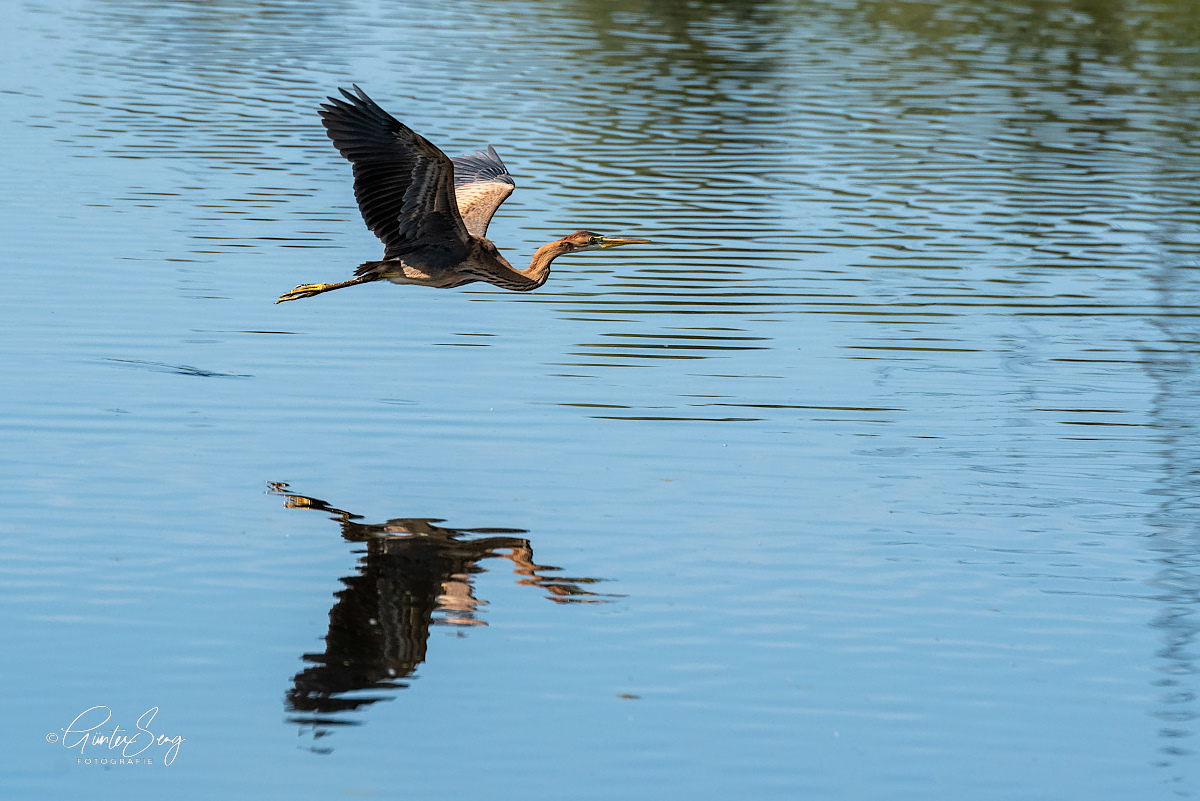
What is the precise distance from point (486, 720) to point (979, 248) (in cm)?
1287

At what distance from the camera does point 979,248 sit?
1936 centimetres

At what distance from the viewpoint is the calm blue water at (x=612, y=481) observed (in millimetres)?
7656

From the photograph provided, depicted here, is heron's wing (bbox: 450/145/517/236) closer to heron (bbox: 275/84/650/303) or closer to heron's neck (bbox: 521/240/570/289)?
heron (bbox: 275/84/650/303)

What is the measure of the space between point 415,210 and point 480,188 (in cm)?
189

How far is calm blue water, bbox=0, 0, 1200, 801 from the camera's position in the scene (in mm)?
7656

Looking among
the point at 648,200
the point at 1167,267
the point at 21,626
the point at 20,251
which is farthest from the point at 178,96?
the point at 21,626

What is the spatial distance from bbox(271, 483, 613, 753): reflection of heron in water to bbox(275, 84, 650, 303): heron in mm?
2468

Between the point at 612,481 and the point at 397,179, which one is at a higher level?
the point at 397,179

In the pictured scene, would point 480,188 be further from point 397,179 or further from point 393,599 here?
point 393,599

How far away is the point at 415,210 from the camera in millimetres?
12312

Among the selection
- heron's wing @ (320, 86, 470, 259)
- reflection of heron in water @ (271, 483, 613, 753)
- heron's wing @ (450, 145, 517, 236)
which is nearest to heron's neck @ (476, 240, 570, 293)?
heron's wing @ (450, 145, 517, 236)

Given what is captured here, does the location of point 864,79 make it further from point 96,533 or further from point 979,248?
point 96,533

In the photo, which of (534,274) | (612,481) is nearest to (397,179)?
(534,274)

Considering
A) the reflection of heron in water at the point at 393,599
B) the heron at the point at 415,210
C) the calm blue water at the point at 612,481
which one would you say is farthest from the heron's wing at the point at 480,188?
the reflection of heron in water at the point at 393,599
